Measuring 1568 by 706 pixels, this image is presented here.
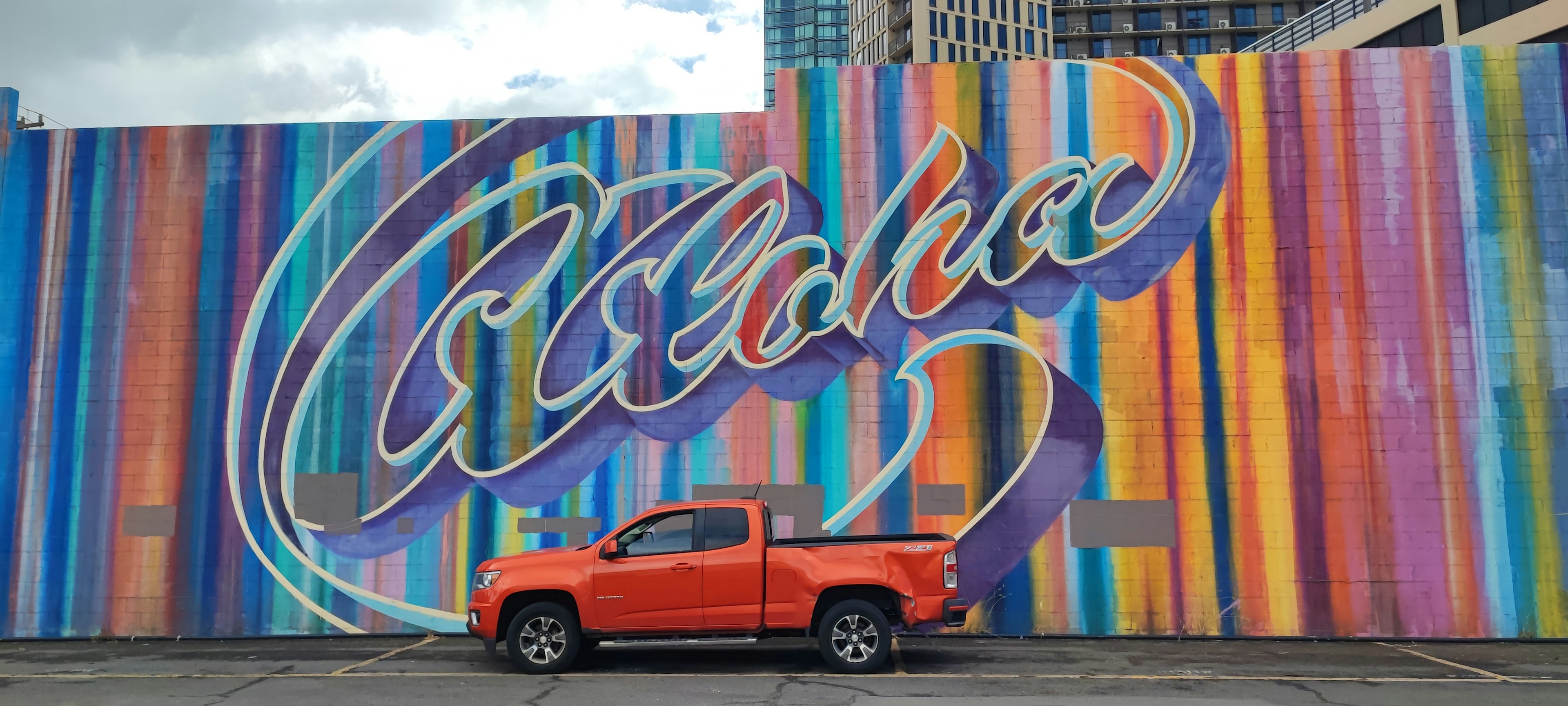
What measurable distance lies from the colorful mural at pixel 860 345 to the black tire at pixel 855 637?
295 centimetres

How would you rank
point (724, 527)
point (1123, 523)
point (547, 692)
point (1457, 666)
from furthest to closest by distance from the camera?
1. point (1123, 523)
2. point (1457, 666)
3. point (724, 527)
4. point (547, 692)

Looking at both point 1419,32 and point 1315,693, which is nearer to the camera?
point 1315,693

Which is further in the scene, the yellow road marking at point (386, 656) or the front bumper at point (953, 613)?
the yellow road marking at point (386, 656)

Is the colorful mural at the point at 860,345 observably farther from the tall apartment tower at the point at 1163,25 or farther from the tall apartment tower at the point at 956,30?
the tall apartment tower at the point at 1163,25

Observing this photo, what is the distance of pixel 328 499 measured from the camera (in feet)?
45.0

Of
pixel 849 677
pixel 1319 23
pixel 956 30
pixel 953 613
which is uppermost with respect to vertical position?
pixel 956 30

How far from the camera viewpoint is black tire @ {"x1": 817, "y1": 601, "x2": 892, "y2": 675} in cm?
1029

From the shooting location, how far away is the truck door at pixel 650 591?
1045 centimetres

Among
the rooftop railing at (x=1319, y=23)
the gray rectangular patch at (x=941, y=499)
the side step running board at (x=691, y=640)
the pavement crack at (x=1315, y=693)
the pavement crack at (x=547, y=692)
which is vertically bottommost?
the pavement crack at (x=1315, y=693)

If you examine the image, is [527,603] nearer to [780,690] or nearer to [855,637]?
[780,690]

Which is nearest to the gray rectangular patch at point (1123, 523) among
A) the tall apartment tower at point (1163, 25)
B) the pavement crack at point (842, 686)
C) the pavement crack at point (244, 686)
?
the pavement crack at point (842, 686)

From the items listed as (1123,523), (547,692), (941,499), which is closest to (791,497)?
(941,499)

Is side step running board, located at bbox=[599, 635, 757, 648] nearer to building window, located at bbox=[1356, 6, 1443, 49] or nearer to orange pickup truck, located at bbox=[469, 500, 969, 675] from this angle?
orange pickup truck, located at bbox=[469, 500, 969, 675]

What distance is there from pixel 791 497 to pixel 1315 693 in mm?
6400
